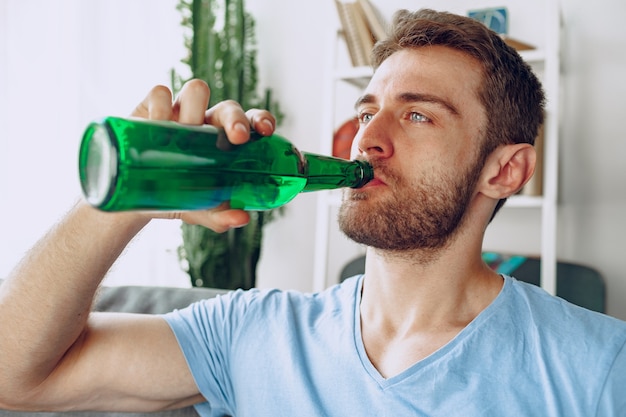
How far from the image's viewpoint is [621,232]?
2.54 metres

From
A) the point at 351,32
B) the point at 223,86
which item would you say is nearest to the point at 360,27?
the point at 351,32

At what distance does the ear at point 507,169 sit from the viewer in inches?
51.2

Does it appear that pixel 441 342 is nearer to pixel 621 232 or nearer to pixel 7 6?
pixel 621 232

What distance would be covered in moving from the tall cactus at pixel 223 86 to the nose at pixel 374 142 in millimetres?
1785

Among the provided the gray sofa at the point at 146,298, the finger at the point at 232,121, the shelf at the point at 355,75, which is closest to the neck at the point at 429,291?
the gray sofa at the point at 146,298

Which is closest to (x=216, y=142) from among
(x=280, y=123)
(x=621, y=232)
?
(x=621, y=232)

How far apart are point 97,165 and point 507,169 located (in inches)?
36.3

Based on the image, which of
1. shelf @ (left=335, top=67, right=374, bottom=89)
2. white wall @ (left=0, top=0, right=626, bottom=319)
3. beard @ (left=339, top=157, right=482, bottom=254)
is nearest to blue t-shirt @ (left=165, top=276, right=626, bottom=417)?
beard @ (left=339, top=157, right=482, bottom=254)

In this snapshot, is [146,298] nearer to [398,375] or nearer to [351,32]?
[398,375]

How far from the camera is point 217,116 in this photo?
2.66ft

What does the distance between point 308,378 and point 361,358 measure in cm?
10

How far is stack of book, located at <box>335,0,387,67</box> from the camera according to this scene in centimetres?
259

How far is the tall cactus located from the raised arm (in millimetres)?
1691

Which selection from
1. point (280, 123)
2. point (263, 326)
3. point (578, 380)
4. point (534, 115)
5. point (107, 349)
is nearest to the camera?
point (578, 380)
